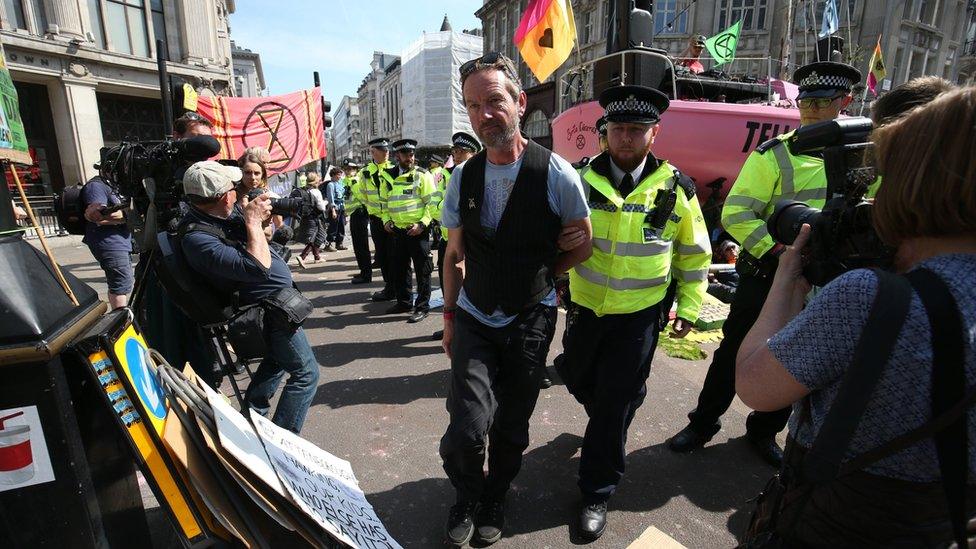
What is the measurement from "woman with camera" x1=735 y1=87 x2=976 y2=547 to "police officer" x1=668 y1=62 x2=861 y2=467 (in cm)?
169

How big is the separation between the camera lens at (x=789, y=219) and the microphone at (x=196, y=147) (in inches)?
103

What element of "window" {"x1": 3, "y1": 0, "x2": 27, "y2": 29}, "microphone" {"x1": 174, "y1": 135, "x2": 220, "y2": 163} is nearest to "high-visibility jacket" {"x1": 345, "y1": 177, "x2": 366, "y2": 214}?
"microphone" {"x1": 174, "y1": 135, "x2": 220, "y2": 163}

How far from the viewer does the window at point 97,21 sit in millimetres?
13969

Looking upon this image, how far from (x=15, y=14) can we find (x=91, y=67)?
1.79 m

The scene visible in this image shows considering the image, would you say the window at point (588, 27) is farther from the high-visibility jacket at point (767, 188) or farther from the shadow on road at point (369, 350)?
the high-visibility jacket at point (767, 188)

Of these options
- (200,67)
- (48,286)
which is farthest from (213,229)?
(200,67)

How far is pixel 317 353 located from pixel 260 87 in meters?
64.6

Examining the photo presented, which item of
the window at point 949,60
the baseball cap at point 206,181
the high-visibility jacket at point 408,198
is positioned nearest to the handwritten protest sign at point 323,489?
the baseball cap at point 206,181

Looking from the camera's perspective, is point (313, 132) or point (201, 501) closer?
point (201, 501)

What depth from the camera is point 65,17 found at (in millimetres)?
13062

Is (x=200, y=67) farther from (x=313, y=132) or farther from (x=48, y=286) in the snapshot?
(x=48, y=286)

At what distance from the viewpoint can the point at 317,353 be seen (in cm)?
454

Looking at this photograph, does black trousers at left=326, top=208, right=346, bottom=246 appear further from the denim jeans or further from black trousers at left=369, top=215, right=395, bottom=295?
the denim jeans

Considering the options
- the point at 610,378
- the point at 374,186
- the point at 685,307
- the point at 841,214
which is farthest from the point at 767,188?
the point at 374,186
